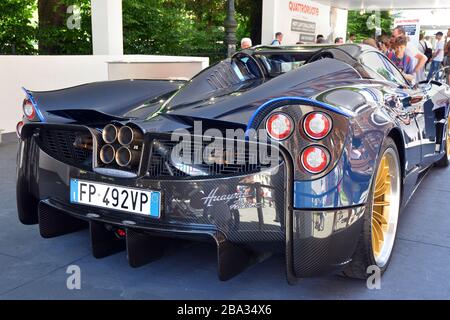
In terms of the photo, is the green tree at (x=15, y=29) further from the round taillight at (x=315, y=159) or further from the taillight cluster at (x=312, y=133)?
the round taillight at (x=315, y=159)

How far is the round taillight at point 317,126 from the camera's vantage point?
7.06ft

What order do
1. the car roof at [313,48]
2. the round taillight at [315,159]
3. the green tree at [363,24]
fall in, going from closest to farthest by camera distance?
the round taillight at [315,159]
the car roof at [313,48]
the green tree at [363,24]

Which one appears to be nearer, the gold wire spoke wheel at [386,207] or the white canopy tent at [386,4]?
the gold wire spoke wheel at [386,207]

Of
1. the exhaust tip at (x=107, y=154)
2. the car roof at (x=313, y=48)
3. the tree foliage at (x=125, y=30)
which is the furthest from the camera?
the tree foliage at (x=125, y=30)

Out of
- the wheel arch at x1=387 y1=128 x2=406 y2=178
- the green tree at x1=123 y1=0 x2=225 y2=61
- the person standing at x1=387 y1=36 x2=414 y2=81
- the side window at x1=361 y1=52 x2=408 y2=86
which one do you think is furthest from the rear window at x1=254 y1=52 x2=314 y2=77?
the green tree at x1=123 y1=0 x2=225 y2=61

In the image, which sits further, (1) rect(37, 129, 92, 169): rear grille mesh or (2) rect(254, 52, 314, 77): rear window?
(2) rect(254, 52, 314, 77): rear window

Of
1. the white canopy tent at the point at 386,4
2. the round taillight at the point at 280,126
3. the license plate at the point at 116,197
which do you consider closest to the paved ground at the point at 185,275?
the license plate at the point at 116,197

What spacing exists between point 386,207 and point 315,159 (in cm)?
109

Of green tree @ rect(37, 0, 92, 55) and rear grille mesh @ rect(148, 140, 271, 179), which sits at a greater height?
green tree @ rect(37, 0, 92, 55)

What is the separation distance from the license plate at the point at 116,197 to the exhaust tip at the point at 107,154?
0.41 ft

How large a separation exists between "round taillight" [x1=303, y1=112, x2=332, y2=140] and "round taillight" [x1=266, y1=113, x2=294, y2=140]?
7 centimetres

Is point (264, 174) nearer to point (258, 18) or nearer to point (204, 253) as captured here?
point (204, 253)

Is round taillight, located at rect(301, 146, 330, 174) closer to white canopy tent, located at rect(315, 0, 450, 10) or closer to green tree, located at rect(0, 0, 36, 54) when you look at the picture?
green tree, located at rect(0, 0, 36, 54)

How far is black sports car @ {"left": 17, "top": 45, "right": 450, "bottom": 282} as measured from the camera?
2172mm
